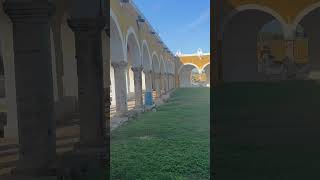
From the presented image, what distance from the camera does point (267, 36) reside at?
18766 mm

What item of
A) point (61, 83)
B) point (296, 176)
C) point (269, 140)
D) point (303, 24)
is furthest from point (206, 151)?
point (303, 24)

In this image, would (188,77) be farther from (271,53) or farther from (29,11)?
(29,11)

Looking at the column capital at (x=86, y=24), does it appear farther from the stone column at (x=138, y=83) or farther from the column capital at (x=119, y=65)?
the stone column at (x=138, y=83)

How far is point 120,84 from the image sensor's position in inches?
475

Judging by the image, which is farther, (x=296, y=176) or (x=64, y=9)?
(x=64, y=9)

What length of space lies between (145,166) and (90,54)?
1674mm

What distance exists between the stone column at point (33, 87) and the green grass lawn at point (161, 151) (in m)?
1.22

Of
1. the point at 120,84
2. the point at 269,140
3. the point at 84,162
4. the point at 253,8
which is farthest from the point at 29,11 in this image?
the point at 253,8

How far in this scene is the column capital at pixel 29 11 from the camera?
3863 mm

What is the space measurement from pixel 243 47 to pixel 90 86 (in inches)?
558

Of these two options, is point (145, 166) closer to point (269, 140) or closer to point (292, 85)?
point (269, 140)

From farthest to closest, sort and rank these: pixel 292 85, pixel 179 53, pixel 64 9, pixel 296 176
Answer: pixel 179 53, pixel 292 85, pixel 64 9, pixel 296 176

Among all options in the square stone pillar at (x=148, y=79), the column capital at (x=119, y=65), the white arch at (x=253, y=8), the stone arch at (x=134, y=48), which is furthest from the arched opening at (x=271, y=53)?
the column capital at (x=119, y=65)

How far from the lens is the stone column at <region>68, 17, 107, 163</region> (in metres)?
5.41
